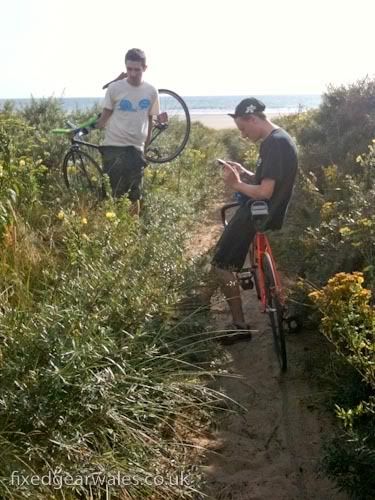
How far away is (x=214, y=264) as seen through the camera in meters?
4.81

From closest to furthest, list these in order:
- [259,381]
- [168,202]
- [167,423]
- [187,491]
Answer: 1. [187,491]
2. [167,423]
3. [259,381]
4. [168,202]

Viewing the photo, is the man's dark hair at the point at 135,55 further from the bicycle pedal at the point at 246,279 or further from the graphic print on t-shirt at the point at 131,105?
the bicycle pedal at the point at 246,279

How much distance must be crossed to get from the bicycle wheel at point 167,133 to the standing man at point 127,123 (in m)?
0.55

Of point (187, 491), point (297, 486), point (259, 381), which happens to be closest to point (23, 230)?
point (259, 381)

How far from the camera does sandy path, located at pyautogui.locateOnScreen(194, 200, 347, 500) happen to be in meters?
3.09

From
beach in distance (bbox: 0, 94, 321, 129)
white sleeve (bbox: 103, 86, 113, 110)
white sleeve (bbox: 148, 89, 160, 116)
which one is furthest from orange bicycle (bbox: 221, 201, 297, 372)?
white sleeve (bbox: 103, 86, 113, 110)

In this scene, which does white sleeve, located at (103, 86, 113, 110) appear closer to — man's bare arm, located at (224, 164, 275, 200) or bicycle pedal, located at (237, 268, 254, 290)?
man's bare arm, located at (224, 164, 275, 200)

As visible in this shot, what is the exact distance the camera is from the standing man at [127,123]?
19.2ft

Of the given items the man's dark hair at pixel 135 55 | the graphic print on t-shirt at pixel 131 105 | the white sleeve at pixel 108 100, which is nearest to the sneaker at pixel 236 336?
the graphic print on t-shirt at pixel 131 105

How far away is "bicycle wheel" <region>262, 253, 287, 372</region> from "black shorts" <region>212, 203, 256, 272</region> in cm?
33

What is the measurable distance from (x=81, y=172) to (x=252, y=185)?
301cm

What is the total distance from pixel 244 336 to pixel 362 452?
2.28m

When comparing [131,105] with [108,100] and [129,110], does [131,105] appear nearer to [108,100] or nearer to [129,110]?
[129,110]

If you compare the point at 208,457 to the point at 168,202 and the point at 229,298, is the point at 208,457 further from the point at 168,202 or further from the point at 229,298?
the point at 168,202
